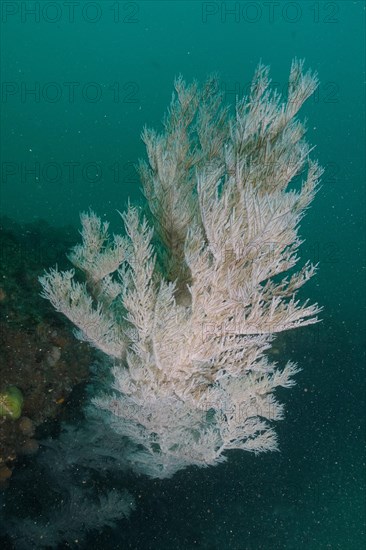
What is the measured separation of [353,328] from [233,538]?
10.7 metres

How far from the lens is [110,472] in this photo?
201 inches

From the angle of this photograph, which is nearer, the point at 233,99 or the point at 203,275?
the point at 203,275

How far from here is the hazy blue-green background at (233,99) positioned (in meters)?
7.91

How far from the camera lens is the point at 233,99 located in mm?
11789

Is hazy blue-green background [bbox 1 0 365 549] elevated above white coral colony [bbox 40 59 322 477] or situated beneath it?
elevated above

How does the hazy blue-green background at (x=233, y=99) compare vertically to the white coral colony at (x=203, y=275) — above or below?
above

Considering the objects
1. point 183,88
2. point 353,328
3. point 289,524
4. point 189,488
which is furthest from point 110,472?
point 353,328

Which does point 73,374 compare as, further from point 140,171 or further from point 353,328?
point 353,328

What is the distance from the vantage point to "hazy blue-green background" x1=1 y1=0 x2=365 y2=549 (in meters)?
7.91

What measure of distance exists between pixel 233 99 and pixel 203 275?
999 cm

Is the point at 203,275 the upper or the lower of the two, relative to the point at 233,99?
lower

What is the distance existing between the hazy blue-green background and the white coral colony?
0.94 m

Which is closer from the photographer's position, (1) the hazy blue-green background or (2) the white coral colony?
(2) the white coral colony

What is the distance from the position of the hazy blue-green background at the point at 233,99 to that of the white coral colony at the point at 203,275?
94 cm
